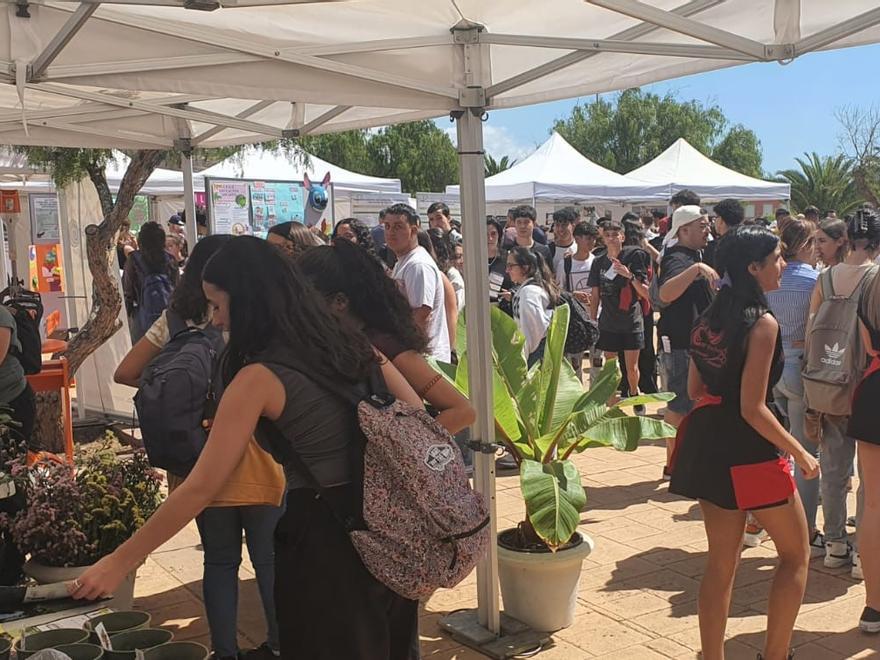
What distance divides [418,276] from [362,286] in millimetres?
3025

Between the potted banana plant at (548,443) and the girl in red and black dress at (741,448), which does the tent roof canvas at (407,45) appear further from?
the potted banana plant at (548,443)

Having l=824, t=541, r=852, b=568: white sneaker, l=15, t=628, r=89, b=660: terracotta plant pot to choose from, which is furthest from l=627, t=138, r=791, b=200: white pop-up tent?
l=15, t=628, r=89, b=660: terracotta plant pot

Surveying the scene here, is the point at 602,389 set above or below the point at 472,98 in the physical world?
below

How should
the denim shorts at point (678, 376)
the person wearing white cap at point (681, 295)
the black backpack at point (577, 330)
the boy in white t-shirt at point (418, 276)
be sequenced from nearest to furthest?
the boy in white t-shirt at point (418, 276) < the person wearing white cap at point (681, 295) < the denim shorts at point (678, 376) < the black backpack at point (577, 330)

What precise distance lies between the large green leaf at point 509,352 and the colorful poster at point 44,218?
9331 millimetres

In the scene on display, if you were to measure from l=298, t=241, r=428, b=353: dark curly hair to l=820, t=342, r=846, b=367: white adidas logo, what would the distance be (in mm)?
2620

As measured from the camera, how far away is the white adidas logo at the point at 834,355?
4602 mm

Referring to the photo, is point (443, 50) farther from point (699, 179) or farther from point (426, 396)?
point (699, 179)

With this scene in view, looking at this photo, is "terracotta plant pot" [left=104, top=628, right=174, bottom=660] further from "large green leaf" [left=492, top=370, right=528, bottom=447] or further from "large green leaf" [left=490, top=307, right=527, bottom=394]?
"large green leaf" [left=490, top=307, right=527, bottom=394]

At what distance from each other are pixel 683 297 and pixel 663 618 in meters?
2.45

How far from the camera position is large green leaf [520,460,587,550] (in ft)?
12.7

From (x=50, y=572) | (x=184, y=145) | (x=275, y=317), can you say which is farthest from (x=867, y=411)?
(x=184, y=145)

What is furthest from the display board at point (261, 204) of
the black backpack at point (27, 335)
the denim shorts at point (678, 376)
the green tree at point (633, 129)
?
the green tree at point (633, 129)

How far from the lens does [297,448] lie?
237cm
